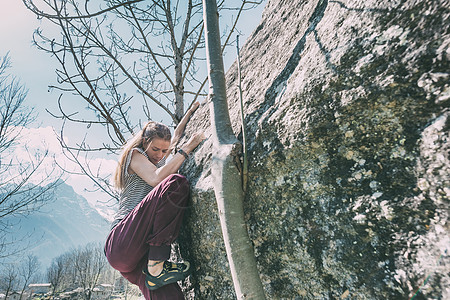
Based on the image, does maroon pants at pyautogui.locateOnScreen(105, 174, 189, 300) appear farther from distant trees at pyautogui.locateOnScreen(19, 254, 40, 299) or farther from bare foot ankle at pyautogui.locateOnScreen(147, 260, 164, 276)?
distant trees at pyautogui.locateOnScreen(19, 254, 40, 299)

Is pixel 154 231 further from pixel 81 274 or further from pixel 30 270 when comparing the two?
pixel 30 270

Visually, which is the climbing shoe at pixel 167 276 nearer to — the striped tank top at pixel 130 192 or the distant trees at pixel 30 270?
the striped tank top at pixel 130 192

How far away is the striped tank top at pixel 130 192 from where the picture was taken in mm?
2096

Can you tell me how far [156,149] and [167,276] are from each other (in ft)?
3.57

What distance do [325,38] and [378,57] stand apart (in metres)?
0.39

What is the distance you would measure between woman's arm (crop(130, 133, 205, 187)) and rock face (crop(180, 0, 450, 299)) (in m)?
0.46

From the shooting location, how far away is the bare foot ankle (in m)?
1.76

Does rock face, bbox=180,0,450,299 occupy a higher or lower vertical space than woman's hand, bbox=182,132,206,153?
lower

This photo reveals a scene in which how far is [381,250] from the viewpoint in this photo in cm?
106

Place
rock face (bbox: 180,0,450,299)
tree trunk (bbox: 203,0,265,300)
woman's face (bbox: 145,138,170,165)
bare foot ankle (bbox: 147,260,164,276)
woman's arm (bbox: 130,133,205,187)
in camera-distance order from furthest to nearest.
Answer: woman's face (bbox: 145,138,170,165)
woman's arm (bbox: 130,133,205,187)
bare foot ankle (bbox: 147,260,164,276)
tree trunk (bbox: 203,0,265,300)
rock face (bbox: 180,0,450,299)

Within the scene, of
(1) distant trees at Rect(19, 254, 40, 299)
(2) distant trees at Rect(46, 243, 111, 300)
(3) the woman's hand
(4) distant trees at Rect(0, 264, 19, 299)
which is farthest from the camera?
(2) distant trees at Rect(46, 243, 111, 300)

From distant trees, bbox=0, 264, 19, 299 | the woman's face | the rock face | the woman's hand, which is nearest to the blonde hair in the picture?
the woman's face

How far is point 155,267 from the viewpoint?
5.78 ft

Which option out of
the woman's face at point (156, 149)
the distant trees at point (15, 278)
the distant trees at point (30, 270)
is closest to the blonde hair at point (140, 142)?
the woman's face at point (156, 149)
